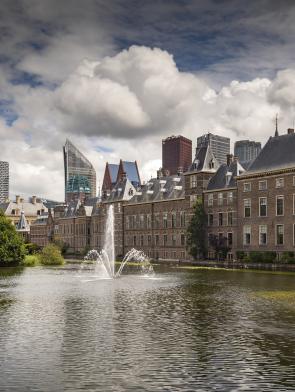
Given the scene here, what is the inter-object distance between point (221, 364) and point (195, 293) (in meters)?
23.6

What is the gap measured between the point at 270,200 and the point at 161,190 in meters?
34.0

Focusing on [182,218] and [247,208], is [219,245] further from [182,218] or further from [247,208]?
[182,218]

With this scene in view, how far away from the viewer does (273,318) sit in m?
31.3

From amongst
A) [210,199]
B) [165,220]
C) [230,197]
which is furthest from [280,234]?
[165,220]

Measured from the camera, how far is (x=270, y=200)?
3226 inches

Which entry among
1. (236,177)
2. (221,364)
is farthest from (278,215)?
(221,364)

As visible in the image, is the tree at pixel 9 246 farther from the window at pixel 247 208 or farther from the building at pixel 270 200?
the window at pixel 247 208

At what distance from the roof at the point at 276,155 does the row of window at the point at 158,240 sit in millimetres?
24706

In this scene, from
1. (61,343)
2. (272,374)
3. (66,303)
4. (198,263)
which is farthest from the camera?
(198,263)

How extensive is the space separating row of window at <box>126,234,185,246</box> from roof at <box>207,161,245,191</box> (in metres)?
13.4

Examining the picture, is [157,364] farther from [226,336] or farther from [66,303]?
[66,303]

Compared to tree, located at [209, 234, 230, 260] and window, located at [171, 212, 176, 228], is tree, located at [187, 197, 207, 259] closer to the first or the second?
tree, located at [209, 234, 230, 260]

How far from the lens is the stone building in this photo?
297 ft

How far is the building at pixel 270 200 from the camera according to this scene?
78875 millimetres
